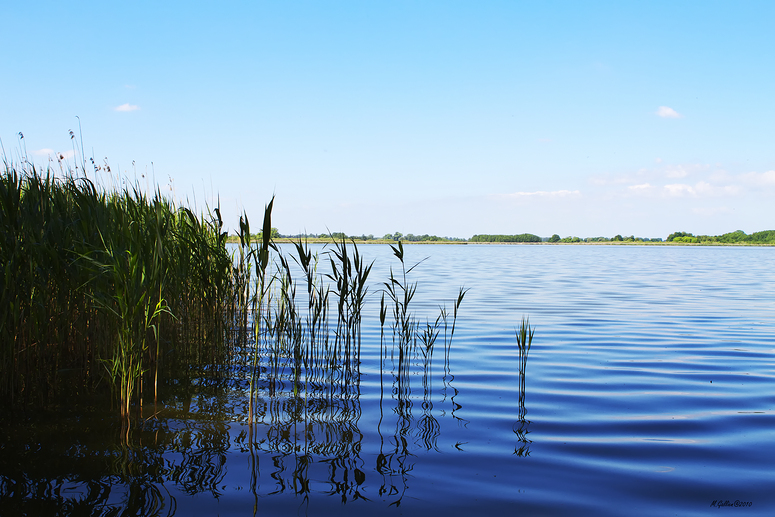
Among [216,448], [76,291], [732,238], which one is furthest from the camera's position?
[732,238]

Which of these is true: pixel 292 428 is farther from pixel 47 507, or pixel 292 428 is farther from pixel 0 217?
pixel 0 217

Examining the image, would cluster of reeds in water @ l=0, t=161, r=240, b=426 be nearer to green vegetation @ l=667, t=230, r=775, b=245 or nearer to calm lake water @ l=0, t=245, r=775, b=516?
calm lake water @ l=0, t=245, r=775, b=516

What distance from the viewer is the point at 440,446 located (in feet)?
14.6

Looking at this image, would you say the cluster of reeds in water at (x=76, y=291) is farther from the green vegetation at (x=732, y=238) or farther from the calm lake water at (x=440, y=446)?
the green vegetation at (x=732, y=238)

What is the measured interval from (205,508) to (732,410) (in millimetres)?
5171

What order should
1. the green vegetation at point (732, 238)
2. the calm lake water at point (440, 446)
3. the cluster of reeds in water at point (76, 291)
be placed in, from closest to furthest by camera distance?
the calm lake water at point (440, 446)
the cluster of reeds in water at point (76, 291)
the green vegetation at point (732, 238)

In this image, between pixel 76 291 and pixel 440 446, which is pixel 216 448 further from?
pixel 76 291

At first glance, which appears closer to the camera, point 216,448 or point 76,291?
point 216,448

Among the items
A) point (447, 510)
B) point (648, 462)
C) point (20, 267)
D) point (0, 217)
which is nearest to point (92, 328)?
point (20, 267)

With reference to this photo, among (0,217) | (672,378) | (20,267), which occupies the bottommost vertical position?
(672,378)

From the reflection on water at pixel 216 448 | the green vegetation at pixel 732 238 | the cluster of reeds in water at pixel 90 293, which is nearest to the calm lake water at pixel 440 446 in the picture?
the reflection on water at pixel 216 448

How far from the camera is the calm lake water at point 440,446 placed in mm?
3517

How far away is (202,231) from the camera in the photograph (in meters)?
7.76

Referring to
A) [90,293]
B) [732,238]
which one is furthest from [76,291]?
[732,238]
